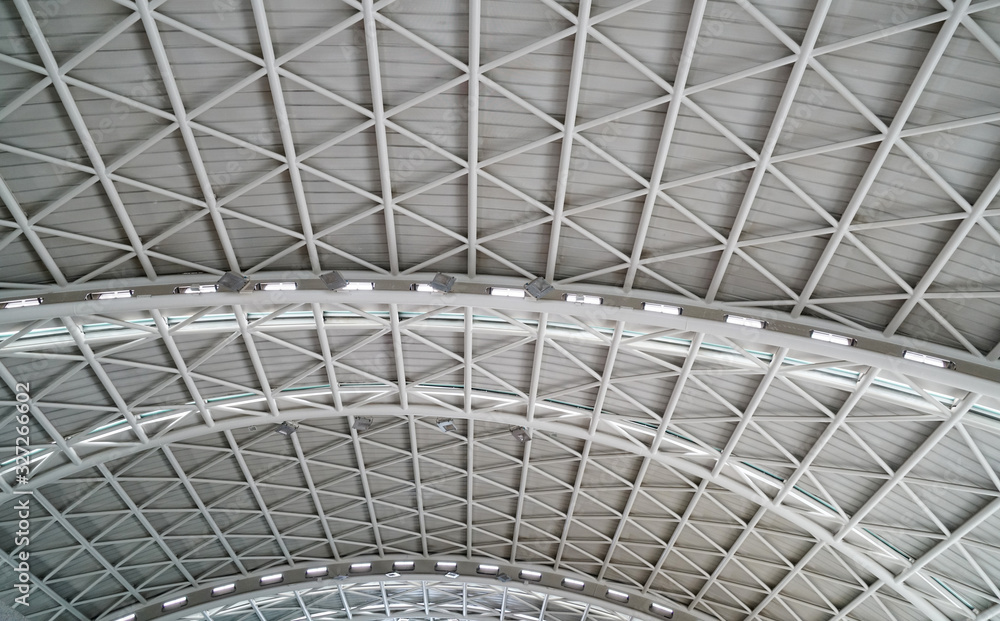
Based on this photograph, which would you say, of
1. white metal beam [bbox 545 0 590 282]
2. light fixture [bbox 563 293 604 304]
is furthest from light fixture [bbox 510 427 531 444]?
white metal beam [bbox 545 0 590 282]

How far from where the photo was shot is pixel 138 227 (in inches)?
795

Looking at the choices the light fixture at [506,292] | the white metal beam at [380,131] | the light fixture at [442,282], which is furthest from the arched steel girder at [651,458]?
the white metal beam at [380,131]

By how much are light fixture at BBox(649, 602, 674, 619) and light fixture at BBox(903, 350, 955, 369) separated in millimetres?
22624

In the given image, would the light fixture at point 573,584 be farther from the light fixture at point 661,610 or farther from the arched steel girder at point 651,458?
the arched steel girder at point 651,458

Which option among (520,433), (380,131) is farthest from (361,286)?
(520,433)

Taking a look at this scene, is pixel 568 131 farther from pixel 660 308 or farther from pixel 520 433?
pixel 520 433

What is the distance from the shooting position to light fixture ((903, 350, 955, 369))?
18.5 metres

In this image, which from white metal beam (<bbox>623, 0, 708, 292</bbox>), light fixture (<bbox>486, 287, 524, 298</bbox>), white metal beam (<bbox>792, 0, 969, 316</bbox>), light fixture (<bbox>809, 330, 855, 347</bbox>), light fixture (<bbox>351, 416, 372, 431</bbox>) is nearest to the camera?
white metal beam (<bbox>792, 0, 969, 316</bbox>)

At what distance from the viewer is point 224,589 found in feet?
123

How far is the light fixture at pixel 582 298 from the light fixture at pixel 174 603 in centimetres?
2864

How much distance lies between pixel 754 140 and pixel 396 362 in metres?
14.2

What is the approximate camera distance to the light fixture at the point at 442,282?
20.9 metres

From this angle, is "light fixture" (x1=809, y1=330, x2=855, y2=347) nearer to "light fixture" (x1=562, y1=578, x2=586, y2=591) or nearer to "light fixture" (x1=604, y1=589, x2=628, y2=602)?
"light fixture" (x1=604, y1=589, x2=628, y2=602)

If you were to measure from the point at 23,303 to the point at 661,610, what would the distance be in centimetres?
3222
